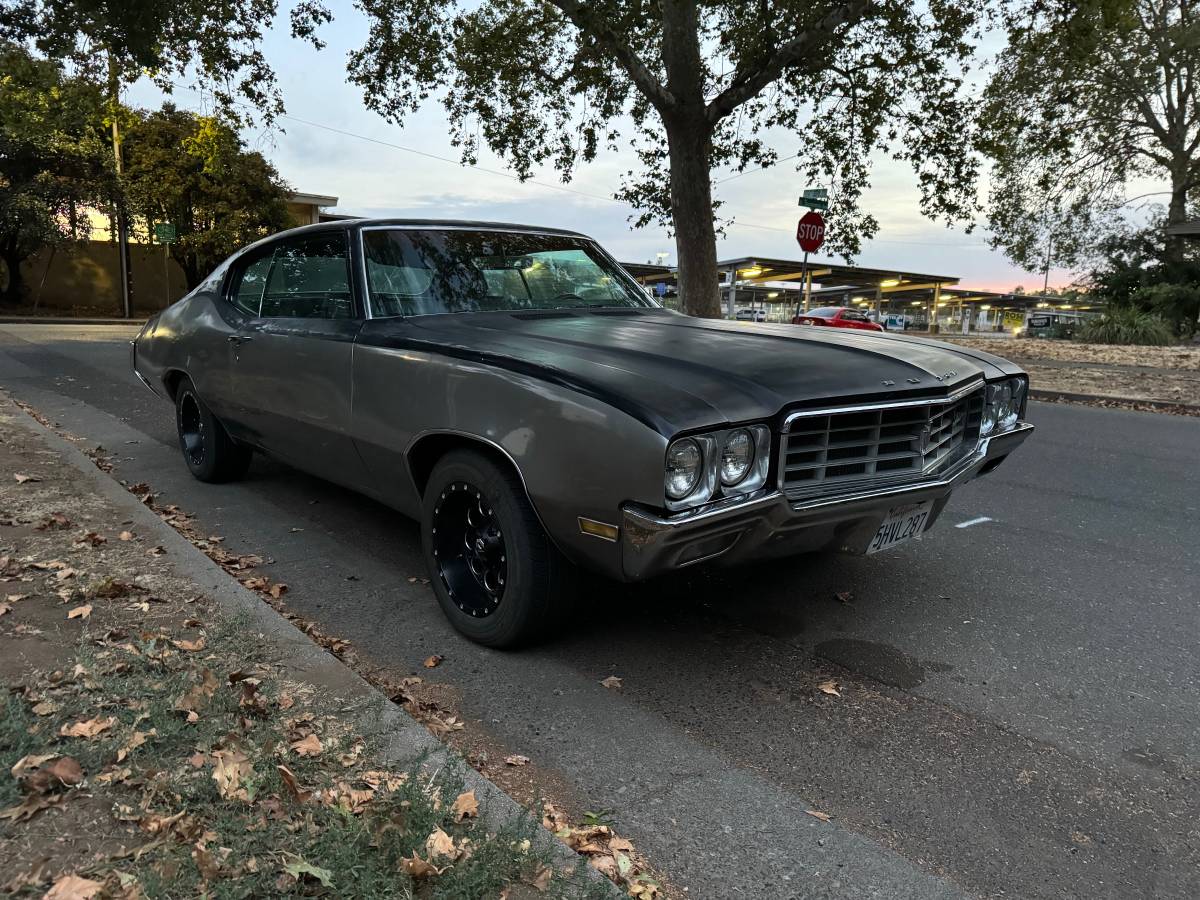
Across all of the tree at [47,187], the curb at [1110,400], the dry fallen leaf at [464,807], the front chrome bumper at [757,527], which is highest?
the tree at [47,187]

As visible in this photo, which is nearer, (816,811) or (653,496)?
(816,811)

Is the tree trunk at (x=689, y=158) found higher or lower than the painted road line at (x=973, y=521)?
higher

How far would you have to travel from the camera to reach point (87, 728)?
2.29 m

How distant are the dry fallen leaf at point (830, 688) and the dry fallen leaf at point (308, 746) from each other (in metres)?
1.67

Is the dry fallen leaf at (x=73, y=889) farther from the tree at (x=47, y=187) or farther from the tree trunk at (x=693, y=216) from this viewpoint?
the tree at (x=47, y=187)

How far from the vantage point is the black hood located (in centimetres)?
268

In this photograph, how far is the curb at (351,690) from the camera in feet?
6.75

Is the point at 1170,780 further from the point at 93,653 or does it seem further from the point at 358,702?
the point at 93,653

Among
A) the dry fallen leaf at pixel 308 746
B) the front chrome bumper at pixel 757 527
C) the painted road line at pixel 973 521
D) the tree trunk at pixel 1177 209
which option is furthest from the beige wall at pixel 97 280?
the tree trunk at pixel 1177 209

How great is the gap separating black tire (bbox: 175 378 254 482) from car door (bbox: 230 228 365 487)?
1.97 feet

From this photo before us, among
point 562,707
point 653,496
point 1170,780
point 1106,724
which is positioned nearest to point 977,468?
point 1106,724

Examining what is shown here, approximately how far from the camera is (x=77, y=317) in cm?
2544

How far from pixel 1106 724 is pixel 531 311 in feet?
8.95

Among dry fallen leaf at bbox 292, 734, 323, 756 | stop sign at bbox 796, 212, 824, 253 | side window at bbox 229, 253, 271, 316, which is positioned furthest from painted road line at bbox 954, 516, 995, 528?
stop sign at bbox 796, 212, 824, 253
